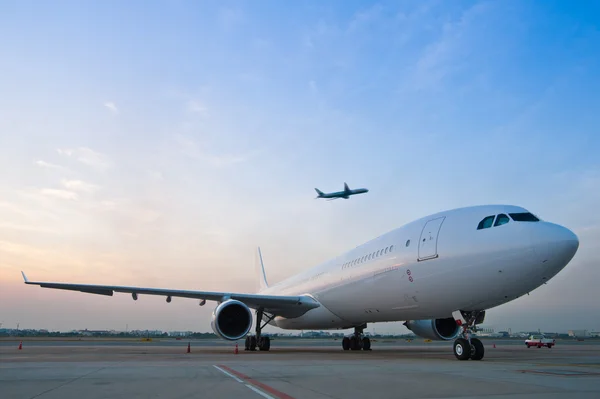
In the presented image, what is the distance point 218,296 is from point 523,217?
12985 millimetres

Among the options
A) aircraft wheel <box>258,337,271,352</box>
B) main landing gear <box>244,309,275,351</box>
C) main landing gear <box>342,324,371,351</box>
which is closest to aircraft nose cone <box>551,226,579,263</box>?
main landing gear <box>342,324,371,351</box>

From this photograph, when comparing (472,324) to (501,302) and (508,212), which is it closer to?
(501,302)

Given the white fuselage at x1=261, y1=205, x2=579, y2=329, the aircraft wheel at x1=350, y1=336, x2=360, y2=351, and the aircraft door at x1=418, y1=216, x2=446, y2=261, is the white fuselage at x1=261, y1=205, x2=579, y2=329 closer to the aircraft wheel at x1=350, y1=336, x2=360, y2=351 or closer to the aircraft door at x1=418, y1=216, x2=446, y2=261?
the aircraft door at x1=418, y1=216, x2=446, y2=261

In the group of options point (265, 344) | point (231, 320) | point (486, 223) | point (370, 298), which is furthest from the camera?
point (265, 344)

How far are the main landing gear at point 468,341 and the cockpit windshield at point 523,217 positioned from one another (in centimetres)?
306

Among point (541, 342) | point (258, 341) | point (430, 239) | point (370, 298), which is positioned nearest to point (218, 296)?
point (258, 341)

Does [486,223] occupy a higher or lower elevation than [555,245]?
higher

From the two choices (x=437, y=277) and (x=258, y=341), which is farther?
(x=258, y=341)

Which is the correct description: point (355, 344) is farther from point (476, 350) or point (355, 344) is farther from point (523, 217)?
point (523, 217)

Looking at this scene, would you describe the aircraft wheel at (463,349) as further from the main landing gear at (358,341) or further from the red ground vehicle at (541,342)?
the red ground vehicle at (541,342)

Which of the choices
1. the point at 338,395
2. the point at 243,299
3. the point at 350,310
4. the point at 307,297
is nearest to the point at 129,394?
the point at 338,395

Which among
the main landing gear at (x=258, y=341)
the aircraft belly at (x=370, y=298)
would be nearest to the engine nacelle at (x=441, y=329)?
the aircraft belly at (x=370, y=298)

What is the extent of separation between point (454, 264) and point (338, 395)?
7.47 metres

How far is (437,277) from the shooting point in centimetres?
1290
